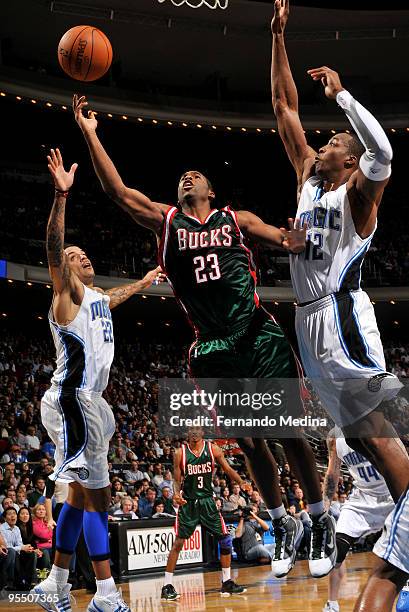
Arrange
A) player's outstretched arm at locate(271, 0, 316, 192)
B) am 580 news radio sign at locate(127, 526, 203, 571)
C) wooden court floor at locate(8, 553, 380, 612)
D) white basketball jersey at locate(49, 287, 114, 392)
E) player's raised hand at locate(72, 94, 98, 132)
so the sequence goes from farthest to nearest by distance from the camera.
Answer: am 580 news radio sign at locate(127, 526, 203, 571) → wooden court floor at locate(8, 553, 380, 612) → white basketball jersey at locate(49, 287, 114, 392) → player's outstretched arm at locate(271, 0, 316, 192) → player's raised hand at locate(72, 94, 98, 132)

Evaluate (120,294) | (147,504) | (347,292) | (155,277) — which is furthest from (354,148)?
(147,504)

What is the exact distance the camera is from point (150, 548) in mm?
12344

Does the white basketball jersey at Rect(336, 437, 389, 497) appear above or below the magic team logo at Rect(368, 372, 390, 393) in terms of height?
below

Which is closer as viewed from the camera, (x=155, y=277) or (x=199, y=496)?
(x=155, y=277)

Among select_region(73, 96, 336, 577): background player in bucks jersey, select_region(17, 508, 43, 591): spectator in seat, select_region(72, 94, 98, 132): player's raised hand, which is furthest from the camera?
select_region(17, 508, 43, 591): spectator in seat

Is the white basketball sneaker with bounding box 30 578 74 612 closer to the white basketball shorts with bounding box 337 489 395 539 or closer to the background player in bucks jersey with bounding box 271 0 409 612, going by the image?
the white basketball shorts with bounding box 337 489 395 539

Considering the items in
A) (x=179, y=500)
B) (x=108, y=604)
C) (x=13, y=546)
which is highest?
(x=179, y=500)

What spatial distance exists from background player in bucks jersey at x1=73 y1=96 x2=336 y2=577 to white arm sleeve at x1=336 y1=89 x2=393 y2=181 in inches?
27.4

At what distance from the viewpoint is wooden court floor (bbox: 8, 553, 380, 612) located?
891 centimetres

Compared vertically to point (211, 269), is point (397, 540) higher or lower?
lower

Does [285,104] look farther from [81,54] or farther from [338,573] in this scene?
[338,573]

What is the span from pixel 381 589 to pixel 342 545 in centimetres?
343

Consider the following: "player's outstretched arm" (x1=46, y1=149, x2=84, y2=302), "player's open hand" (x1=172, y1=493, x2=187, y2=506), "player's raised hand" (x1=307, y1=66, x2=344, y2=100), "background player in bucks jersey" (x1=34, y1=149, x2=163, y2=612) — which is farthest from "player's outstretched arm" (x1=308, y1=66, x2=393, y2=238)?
"player's open hand" (x1=172, y1=493, x2=187, y2=506)

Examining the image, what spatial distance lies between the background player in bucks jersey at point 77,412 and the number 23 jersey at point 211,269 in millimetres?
1249
